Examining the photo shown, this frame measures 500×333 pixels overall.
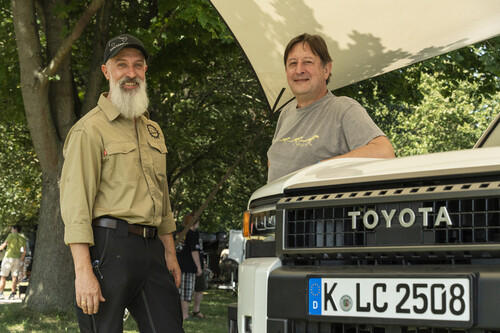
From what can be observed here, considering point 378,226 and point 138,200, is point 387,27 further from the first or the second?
point 378,226

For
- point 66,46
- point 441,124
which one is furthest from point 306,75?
point 441,124

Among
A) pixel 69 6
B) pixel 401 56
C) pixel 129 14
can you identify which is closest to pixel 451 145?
pixel 129 14

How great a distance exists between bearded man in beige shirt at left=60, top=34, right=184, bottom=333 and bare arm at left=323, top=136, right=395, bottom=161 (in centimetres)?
104

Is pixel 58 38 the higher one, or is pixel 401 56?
pixel 58 38

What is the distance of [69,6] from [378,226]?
921 centimetres

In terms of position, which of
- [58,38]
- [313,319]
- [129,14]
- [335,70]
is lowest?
[313,319]

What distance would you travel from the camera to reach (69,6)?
426 inches

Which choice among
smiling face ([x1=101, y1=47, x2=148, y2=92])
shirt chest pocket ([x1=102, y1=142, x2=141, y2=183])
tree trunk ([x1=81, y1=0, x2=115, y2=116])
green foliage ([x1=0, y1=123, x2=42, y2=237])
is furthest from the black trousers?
green foliage ([x1=0, y1=123, x2=42, y2=237])

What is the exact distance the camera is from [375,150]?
3.40 metres

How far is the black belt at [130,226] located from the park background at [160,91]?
2.19 metres

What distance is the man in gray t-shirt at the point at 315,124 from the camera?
3.53 meters

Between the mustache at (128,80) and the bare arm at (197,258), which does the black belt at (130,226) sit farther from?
the bare arm at (197,258)

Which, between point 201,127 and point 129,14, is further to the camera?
point 201,127

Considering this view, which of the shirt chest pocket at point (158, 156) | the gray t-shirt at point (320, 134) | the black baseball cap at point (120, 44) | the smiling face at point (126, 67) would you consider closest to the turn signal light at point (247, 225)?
the gray t-shirt at point (320, 134)
